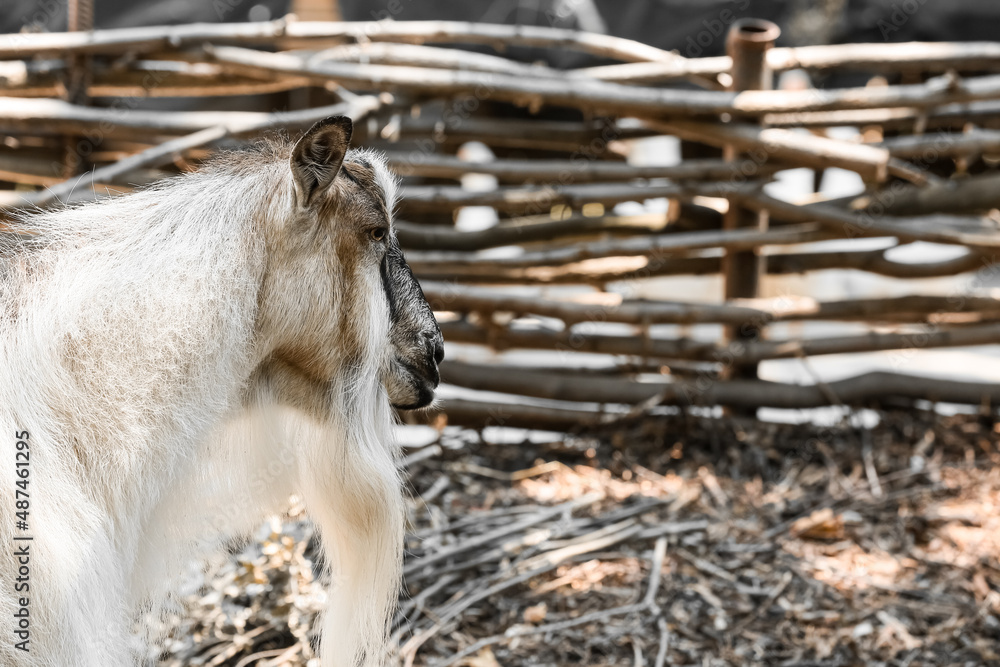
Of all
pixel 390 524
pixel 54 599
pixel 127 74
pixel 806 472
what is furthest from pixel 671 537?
pixel 127 74

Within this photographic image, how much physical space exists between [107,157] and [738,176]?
294cm

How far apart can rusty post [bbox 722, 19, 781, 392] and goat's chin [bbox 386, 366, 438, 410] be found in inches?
100

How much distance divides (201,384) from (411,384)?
447 mm

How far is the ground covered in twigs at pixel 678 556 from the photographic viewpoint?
8.69ft

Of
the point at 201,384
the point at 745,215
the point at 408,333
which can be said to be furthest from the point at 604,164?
the point at 201,384

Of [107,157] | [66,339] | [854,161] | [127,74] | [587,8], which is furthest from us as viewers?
[587,8]

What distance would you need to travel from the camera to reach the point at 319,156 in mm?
1654

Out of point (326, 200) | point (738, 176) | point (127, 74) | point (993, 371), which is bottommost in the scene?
point (993, 371)

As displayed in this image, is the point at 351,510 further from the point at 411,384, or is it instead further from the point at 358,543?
the point at 411,384

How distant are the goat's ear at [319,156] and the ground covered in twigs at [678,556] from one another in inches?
40.3

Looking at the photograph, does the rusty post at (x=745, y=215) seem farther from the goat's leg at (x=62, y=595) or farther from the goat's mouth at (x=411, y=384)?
the goat's leg at (x=62, y=595)

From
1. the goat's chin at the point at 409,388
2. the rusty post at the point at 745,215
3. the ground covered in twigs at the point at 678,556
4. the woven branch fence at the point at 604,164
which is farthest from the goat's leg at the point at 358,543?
the rusty post at the point at 745,215

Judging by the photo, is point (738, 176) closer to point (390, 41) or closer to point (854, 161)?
point (854, 161)

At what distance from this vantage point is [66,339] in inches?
61.4
